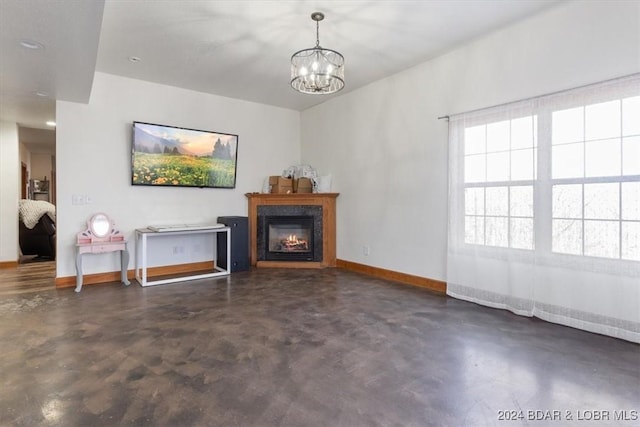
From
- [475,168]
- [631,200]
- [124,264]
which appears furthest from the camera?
[124,264]

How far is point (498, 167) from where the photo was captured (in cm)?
363

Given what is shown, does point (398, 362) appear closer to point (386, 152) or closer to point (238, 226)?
point (386, 152)

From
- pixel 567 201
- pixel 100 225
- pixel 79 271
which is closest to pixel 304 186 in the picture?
pixel 100 225

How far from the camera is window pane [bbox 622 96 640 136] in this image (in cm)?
271

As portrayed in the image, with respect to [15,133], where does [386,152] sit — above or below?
below

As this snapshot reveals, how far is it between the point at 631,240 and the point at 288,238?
459 cm

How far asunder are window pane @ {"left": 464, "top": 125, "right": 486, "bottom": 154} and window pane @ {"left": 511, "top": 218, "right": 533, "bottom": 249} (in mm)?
888

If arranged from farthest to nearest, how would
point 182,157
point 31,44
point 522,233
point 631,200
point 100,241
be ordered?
point 182,157 → point 100,241 → point 522,233 → point 31,44 → point 631,200

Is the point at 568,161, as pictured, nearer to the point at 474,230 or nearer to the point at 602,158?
the point at 602,158

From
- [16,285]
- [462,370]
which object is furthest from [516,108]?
[16,285]

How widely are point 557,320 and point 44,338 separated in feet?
15.0

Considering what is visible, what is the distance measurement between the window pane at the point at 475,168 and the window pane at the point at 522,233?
608mm

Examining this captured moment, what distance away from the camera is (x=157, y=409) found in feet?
6.15

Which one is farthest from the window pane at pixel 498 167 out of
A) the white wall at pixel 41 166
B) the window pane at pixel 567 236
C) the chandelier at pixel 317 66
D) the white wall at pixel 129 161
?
the white wall at pixel 41 166
